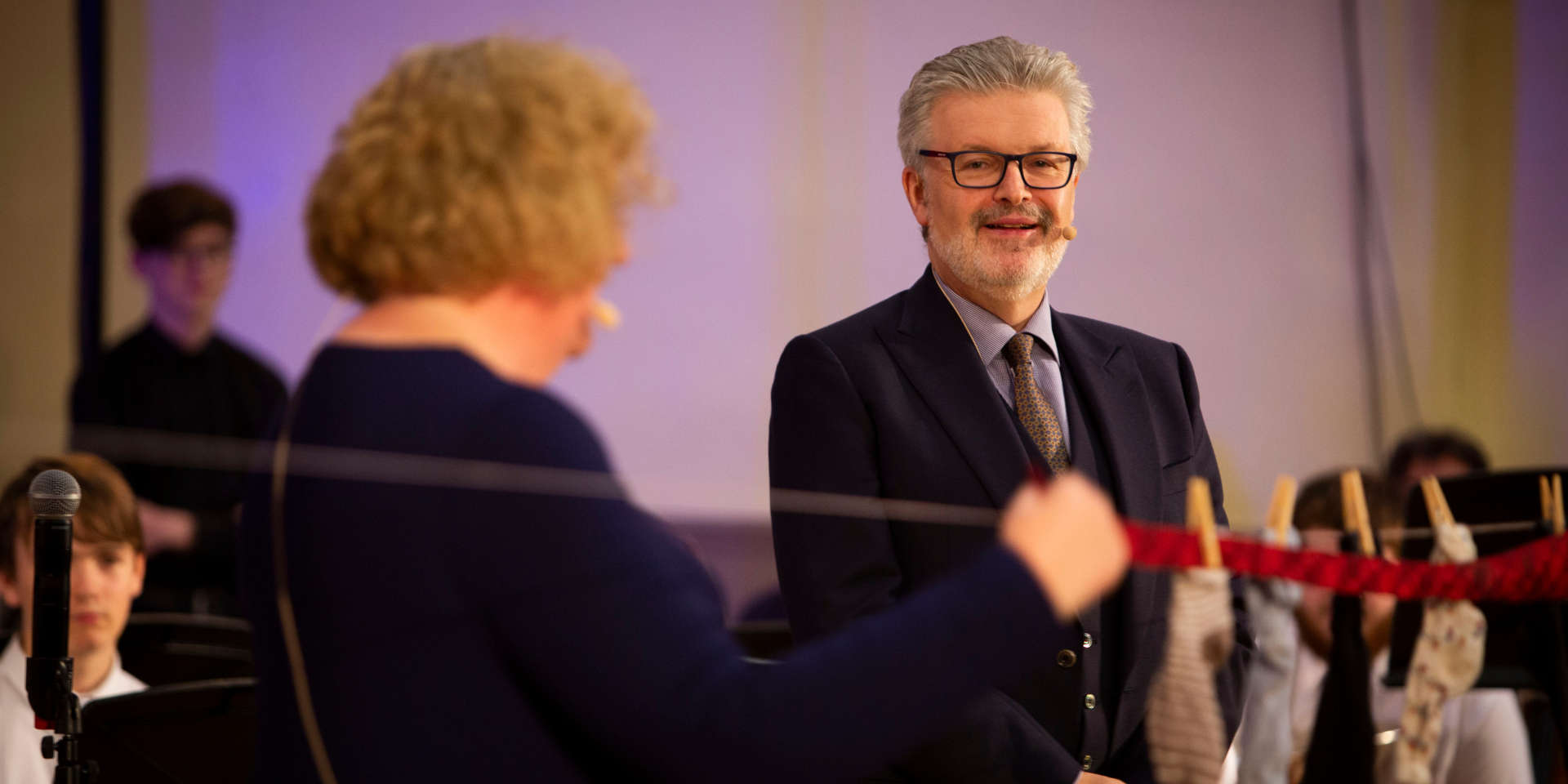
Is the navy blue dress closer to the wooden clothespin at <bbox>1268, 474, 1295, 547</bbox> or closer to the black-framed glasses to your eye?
the wooden clothespin at <bbox>1268, 474, 1295, 547</bbox>

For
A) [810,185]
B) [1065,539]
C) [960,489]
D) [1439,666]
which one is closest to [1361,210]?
[810,185]

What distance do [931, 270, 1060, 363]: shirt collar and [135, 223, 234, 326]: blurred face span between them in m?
1.70

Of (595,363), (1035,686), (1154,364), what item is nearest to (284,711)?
(1035,686)

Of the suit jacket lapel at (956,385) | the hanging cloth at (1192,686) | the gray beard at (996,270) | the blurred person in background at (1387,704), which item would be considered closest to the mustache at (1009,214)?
the gray beard at (996,270)

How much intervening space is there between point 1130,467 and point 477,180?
2.31 ft

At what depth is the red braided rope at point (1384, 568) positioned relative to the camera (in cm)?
91

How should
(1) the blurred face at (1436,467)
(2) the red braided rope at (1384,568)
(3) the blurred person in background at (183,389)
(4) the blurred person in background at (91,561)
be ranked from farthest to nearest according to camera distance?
(1) the blurred face at (1436,467) < (3) the blurred person in background at (183,389) < (4) the blurred person in background at (91,561) < (2) the red braided rope at (1384,568)

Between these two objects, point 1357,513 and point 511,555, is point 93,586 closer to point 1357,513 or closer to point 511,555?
point 511,555

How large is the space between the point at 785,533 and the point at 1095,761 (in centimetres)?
35

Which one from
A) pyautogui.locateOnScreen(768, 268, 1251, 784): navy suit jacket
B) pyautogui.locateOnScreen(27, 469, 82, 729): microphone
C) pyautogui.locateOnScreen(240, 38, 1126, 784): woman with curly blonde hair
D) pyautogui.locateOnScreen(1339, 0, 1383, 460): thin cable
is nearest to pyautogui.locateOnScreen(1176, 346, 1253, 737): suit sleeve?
pyautogui.locateOnScreen(768, 268, 1251, 784): navy suit jacket

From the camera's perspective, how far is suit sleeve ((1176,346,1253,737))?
3.97ft

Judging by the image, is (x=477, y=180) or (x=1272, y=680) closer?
(x=477, y=180)

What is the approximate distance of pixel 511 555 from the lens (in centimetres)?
68

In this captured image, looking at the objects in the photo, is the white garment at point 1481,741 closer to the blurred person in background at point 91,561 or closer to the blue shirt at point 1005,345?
the blue shirt at point 1005,345
